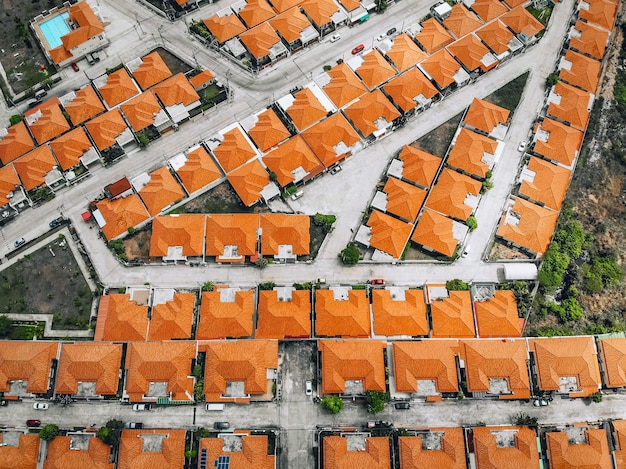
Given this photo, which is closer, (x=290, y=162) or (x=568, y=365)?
(x=568, y=365)

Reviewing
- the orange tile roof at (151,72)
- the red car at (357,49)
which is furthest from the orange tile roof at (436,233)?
the orange tile roof at (151,72)

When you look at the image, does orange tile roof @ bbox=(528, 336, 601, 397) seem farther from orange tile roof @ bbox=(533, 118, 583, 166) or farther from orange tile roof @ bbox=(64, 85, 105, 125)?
orange tile roof @ bbox=(64, 85, 105, 125)

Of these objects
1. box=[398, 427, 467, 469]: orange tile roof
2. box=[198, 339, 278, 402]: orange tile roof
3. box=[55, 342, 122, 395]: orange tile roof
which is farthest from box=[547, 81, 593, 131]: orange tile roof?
box=[55, 342, 122, 395]: orange tile roof

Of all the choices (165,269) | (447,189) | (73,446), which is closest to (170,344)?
(165,269)

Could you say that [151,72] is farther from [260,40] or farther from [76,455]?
[76,455]

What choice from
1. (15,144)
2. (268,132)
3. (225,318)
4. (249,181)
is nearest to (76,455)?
(225,318)

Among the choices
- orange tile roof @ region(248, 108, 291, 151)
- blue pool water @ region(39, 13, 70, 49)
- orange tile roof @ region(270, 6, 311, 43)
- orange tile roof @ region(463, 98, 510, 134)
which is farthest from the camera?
blue pool water @ region(39, 13, 70, 49)
